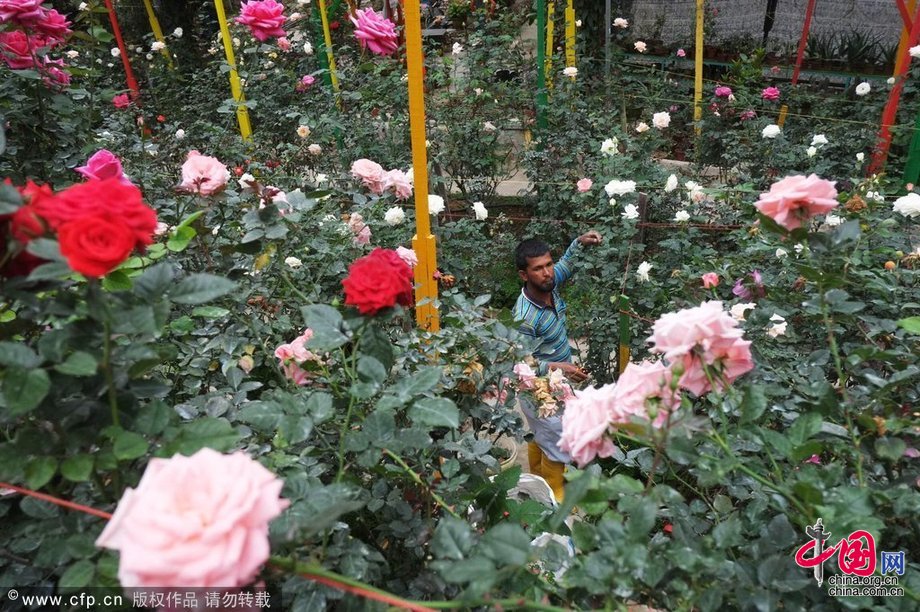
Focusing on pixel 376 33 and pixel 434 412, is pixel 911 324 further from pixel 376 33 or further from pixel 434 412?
pixel 376 33

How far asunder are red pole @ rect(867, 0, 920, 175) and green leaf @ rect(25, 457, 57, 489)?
12.2 ft

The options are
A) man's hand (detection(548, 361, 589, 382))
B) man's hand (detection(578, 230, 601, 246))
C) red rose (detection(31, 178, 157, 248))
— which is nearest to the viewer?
red rose (detection(31, 178, 157, 248))

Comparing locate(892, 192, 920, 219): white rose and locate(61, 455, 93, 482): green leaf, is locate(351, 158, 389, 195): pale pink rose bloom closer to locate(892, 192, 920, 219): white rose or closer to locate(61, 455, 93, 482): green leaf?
locate(61, 455, 93, 482): green leaf

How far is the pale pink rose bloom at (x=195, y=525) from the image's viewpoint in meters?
0.50

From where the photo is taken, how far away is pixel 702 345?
789 millimetres

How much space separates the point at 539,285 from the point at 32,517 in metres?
1.81

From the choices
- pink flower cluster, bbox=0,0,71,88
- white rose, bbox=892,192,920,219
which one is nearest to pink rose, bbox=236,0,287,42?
pink flower cluster, bbox=0,0,71,88

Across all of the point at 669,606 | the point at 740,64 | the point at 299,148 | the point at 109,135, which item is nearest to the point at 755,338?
the point at 669,606

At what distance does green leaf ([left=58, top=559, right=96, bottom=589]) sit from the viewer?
64 cm

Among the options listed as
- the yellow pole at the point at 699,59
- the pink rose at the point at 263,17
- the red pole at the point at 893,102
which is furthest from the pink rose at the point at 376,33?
the yellow pole at the point at 699,59

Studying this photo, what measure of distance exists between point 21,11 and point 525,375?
1.53 metres

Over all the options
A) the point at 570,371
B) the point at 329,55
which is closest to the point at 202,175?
the point at 570,371

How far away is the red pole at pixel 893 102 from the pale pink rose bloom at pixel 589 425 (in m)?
3.19

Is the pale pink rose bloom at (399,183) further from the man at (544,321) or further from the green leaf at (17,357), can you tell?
the green leaf at (17,357)
